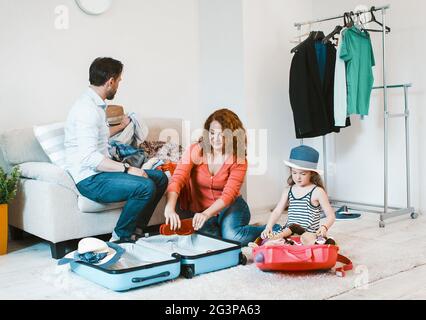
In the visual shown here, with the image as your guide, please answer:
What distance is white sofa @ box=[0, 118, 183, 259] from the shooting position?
2912 millimetres

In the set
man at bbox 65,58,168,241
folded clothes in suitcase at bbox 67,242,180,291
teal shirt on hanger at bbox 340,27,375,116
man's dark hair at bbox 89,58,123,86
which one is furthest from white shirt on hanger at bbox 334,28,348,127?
folded clothes in suitcase at bbox 67,242,180,291

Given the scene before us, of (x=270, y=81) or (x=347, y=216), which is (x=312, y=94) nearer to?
(x=270, y=81)

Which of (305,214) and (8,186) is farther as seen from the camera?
(8,186)

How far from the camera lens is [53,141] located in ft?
10.4

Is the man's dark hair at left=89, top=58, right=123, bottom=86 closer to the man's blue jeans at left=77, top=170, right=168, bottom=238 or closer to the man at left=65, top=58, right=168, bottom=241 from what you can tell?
the man at left=65, top=58, right=168, bottom=241

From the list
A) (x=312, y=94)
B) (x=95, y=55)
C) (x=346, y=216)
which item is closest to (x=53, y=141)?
(x=95, y=55)

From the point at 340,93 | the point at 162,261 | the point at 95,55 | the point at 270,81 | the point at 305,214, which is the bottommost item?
the point at 162,261

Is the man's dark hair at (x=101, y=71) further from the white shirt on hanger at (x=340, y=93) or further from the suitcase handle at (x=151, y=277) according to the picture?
the white shirt on hanger at (x=340, y=93)

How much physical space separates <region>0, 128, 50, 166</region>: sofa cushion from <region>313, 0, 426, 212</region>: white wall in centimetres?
242

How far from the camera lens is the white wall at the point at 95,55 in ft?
11.4

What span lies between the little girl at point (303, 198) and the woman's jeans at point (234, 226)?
0.31m

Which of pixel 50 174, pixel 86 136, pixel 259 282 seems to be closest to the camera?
pixel 259 282

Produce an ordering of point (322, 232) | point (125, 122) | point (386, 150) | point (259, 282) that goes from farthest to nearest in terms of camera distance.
Answer: point (386, 150) < point (125, 122) < point (322, 232) < point (259, 282)

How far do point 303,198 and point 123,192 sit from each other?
949 mm
